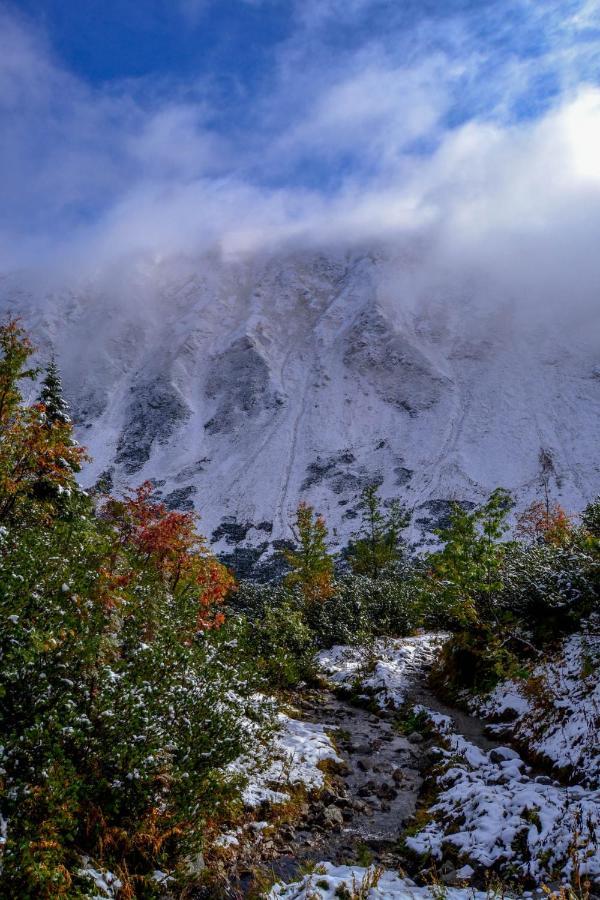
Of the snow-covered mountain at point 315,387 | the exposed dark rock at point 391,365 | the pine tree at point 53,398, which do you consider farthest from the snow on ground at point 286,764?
the exposed dark rock at point 391,365

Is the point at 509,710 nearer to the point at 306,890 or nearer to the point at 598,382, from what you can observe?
the point at 306,890

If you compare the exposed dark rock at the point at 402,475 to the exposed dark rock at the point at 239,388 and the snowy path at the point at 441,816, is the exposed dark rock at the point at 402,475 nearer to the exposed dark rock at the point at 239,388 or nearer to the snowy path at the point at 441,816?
the exposed dark rock at the point at 239,388

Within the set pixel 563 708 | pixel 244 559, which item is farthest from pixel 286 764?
pixel 244 559

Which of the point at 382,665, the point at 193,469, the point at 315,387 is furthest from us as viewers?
the point at 315,387

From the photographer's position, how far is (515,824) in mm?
6965

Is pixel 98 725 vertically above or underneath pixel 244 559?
underneath

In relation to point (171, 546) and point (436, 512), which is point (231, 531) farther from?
point (171, 546)

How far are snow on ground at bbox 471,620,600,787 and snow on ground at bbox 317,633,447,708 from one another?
4.63 metres

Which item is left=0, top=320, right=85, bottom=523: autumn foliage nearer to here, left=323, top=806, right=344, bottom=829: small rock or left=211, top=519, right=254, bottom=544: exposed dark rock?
left=323, top=806, right=344, bottom=829: small rock

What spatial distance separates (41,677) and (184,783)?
2.20 meters

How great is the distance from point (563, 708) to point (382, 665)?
9.92 m

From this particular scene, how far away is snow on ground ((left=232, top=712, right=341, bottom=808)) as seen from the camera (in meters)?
8.49

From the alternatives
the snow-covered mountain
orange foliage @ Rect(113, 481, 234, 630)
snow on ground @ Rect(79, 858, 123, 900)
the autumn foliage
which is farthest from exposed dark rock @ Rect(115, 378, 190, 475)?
snow on ground @ Rect(79, 858, 123, 900)

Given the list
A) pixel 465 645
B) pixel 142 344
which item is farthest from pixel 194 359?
pixel 465 645
